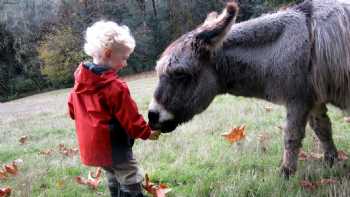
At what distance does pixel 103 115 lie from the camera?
4199mm

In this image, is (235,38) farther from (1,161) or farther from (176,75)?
(1,161)

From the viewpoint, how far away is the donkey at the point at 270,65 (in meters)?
4.51

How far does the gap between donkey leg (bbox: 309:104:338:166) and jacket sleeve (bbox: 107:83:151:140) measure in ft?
7.24

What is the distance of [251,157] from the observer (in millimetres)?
5750

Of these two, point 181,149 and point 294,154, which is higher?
point 294,154

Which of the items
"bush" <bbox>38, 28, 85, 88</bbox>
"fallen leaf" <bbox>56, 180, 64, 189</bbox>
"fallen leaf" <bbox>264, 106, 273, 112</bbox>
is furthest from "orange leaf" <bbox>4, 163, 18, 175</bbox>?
"bush" <bbox>38, 28, 85, 88</bbox>

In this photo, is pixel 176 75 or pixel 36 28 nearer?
pixel 176 75

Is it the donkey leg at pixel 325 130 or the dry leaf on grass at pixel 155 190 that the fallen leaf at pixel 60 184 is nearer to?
the dry leaf on grass at pixel 155 190

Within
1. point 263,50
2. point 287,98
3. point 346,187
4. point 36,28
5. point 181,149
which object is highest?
point 263,50

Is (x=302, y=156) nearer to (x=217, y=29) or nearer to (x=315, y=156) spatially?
(x=315, y=156)

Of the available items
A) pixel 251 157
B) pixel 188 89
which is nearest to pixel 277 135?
pixel 251 157

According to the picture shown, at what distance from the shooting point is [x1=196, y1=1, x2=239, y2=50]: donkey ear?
175 inches

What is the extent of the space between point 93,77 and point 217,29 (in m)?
1.25

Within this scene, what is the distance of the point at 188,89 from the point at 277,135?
275 cm
